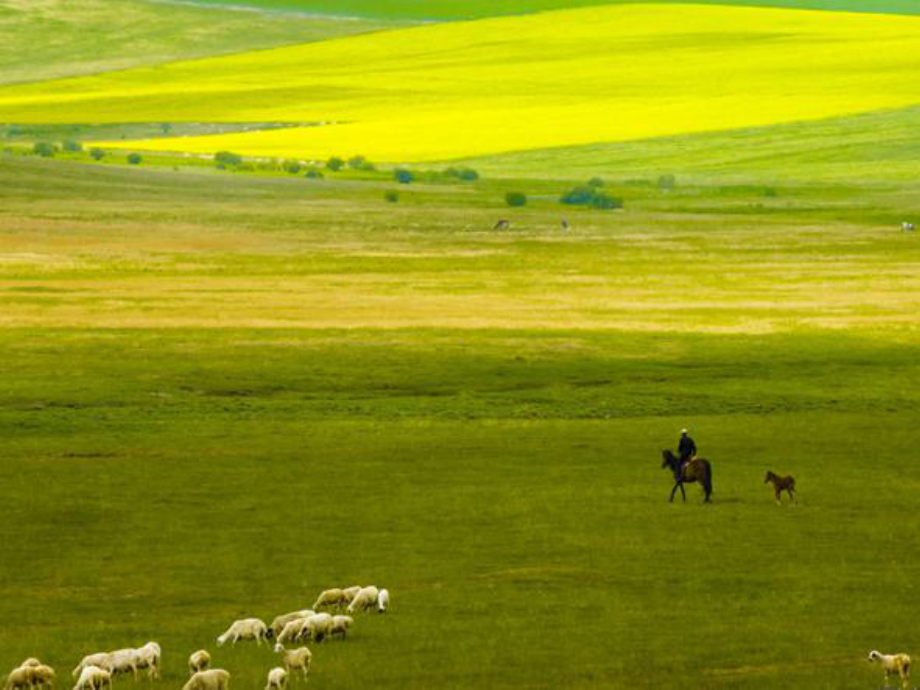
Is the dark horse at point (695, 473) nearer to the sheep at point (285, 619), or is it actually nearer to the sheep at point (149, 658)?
the sheep at point (285, 619)

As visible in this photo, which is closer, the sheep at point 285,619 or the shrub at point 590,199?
the sheep at point 285,619

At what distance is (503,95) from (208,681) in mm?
163373

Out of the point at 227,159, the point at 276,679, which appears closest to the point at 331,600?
the point at 276,679

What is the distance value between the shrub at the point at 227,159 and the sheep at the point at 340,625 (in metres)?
125

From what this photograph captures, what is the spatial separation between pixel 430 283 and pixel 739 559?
5631cm

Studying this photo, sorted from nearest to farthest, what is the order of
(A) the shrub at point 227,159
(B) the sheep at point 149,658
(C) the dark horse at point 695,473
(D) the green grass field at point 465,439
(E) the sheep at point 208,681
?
(E) the sheep at point 208,681 < (B) the sheep at point 149,658 < (D) the green grass field at point 465,439 < (C) the dark horse at point 695,473 < (A) the shrub at point 227,159

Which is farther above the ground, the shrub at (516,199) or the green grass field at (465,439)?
the shrub at (516,199)

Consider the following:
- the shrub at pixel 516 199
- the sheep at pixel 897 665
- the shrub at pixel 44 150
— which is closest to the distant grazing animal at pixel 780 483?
the sheep at pixel 897 665

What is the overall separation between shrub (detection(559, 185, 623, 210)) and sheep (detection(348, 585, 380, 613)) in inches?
4071

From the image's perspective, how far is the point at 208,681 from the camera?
2180cm

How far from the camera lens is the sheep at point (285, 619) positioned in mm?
25172

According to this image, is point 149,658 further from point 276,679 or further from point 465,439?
point 465,439

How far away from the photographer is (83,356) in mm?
57938

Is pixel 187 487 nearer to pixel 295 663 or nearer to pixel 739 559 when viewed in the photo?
pixel 739 559
